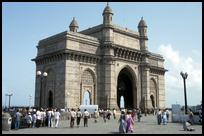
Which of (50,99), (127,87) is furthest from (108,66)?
(50,99)

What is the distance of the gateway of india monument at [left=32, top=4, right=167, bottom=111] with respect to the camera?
40.3 meters

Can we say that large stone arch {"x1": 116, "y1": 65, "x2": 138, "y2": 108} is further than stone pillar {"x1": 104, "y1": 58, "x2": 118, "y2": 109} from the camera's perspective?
Yes

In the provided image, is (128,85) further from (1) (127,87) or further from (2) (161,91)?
(2) (161,91)

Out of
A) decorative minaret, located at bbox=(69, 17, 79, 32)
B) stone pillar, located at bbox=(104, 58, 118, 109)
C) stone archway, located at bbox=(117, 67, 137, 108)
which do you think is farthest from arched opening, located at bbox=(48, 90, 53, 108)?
decorative minaret, located at bbox=(69, 17, 79, 32)

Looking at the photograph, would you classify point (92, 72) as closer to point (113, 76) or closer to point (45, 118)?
point (113, 76)

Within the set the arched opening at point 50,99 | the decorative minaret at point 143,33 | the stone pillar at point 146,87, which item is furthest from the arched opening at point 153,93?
the arched opening at point 50,99

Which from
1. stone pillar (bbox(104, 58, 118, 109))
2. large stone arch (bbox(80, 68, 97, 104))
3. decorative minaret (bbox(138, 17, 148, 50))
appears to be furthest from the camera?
decorative minaret (bbox(138, 17, 148, 50))

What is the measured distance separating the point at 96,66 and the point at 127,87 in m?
9.76

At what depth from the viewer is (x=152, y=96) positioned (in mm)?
53750

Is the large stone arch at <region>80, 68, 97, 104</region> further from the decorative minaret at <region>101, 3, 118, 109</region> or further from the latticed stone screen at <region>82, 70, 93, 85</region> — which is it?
the decorative minaret at <region>101, 3, 118, 109</region>

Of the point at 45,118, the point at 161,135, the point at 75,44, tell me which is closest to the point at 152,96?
the point at 75,44

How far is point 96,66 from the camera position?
43625 millimetres

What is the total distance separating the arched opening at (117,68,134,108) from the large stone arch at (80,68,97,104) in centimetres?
709

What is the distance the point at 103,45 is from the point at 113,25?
386 cm
